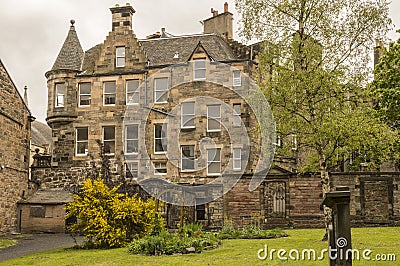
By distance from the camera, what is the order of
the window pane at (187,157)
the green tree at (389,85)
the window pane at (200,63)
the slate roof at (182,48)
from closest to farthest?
1. the green tree at (389,85)
2. the window pane at (187,157)
3. the window pane at (200,63)
4. the slate roof at (182,48)

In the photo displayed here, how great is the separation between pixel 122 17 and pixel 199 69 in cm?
744

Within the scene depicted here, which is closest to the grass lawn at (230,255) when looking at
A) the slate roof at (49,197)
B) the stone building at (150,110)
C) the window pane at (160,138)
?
the slate roof at (49,197)

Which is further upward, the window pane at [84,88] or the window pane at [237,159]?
the window pane at [84,88]

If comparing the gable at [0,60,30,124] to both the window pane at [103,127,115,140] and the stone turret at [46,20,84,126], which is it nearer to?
the stone turret at [46,20,84,126]

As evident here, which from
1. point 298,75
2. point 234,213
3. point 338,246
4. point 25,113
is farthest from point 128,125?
point 338,246

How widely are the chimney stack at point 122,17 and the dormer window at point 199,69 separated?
240 inches

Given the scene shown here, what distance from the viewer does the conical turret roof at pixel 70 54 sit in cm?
4453

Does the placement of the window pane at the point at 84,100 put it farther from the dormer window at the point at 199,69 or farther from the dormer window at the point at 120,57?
the dormer window at the point at 199,69

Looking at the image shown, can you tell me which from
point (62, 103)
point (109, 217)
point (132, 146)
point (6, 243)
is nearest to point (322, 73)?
point (109, 217)

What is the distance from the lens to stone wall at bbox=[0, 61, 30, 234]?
33.7m

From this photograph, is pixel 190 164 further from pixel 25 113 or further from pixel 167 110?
pixel 25 113

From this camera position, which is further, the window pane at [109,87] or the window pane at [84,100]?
the window pane at [84,100]

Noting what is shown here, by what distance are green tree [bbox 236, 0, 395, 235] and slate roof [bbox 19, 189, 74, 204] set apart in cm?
1908

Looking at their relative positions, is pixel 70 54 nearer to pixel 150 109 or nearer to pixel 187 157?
pixel 150 109
